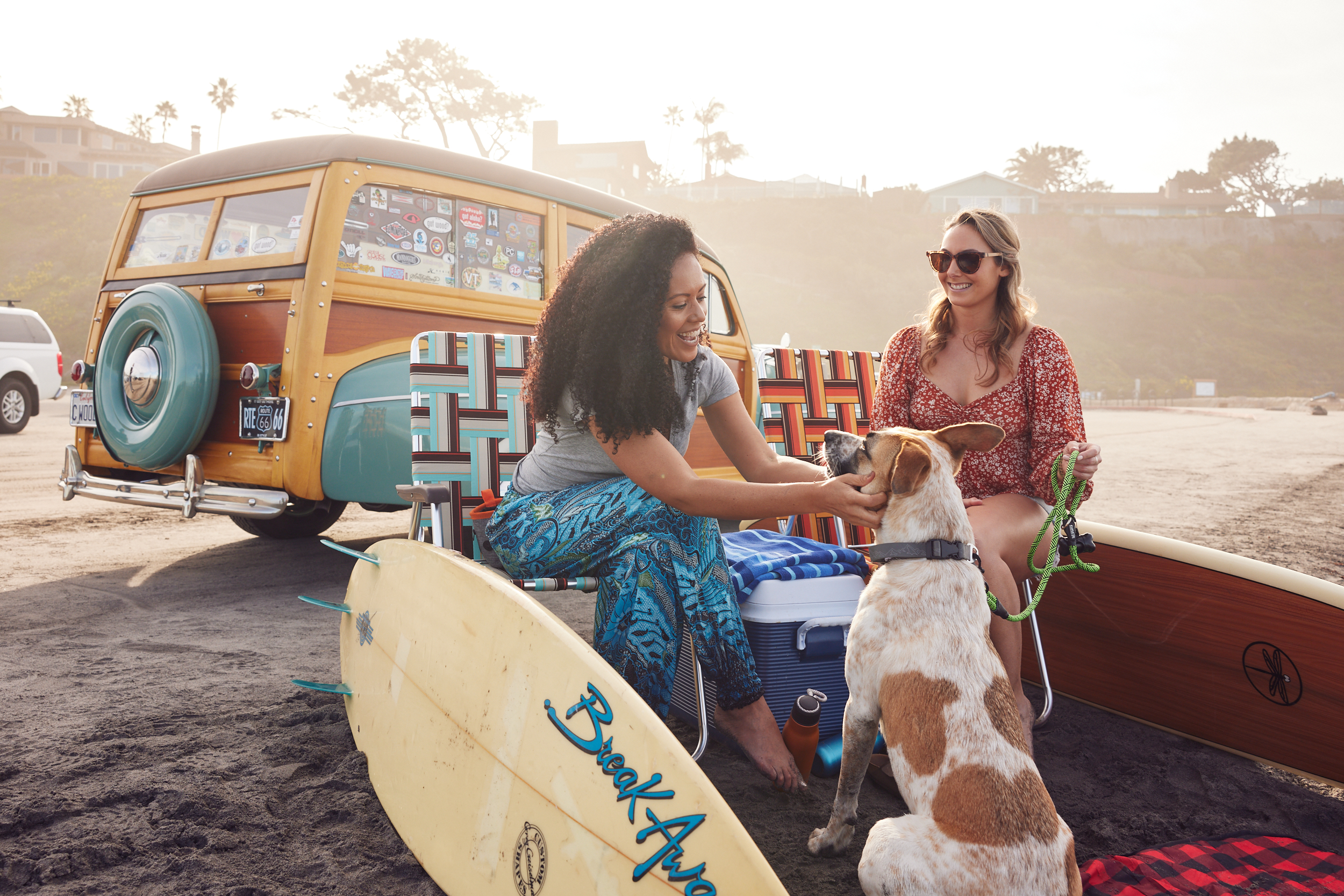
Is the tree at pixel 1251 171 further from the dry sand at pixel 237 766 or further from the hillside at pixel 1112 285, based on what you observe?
the dry sand at pixel 237 766

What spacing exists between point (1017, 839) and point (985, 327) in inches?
73.7

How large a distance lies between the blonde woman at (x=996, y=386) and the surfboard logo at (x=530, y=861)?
1608 millimetres

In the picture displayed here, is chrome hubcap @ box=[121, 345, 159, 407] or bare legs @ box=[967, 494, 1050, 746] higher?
chrome hubcap @ box=[121, 345, 159, 407]

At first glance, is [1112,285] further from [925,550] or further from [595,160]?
[925,550]

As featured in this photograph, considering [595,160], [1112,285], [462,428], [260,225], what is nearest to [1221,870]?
[462,428]

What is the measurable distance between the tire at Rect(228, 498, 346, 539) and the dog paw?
4.66 metres

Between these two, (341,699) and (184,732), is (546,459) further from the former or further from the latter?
(184,732)

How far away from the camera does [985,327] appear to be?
2867 mm

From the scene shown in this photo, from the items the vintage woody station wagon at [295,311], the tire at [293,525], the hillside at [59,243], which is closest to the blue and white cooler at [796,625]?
the vintage woody station wagon at [295,311]

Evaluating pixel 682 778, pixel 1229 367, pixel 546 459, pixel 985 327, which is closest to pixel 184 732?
pixel 546 459

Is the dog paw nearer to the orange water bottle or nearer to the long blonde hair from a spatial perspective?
the orange water bottle

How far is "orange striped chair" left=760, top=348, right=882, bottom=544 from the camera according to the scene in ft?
13.0

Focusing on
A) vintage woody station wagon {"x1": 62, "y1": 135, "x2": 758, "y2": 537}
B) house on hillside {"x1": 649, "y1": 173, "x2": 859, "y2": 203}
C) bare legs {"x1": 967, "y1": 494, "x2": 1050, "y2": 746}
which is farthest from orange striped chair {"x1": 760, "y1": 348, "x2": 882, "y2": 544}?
house on hillside {"x1": 649, "y1": 173, "x2": 859, "y2": 203}

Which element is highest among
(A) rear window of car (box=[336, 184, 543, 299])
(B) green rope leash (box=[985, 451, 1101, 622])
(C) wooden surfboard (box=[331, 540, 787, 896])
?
(A) rear window of car (box=[336, 184, 543, 299])
